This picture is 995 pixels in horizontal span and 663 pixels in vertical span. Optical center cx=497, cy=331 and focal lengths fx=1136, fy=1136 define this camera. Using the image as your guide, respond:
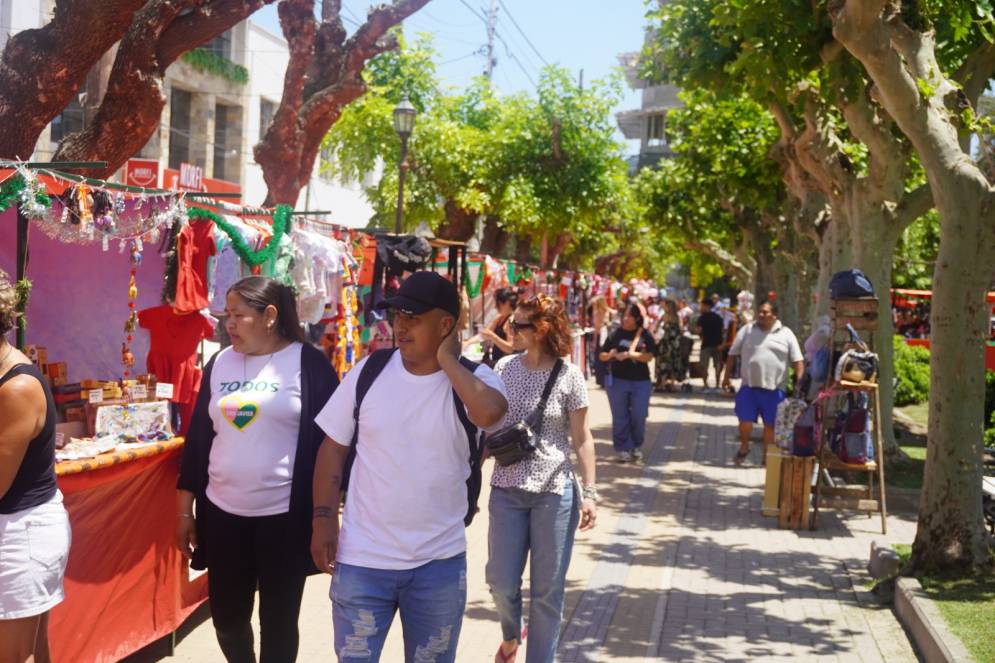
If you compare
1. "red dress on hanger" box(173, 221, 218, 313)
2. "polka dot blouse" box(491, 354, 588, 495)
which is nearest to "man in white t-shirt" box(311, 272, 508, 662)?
"polka dot blouse" box(491, 354, 588, 495)

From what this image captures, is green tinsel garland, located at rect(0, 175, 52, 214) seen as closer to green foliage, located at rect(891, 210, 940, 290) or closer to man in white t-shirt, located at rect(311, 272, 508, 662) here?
man in white t-shirt, located at rect(311, 272, 508, 662)

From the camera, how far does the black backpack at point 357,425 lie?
12.6ft

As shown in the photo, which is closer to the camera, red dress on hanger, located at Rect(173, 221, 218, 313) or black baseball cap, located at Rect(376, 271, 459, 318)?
black baseball cap, located at Rect(376, 271, 459, 318)

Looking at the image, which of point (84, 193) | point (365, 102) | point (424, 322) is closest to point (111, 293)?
point (84, 193)

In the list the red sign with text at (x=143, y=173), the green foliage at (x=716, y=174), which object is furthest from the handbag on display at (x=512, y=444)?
the red sign with text at (x=143, y=173)

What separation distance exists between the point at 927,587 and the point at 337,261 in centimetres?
485

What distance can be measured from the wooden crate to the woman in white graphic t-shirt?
20.8ft

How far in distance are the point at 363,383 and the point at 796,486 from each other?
6903 mm

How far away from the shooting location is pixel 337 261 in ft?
29.2

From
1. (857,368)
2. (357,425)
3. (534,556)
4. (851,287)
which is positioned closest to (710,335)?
(851,287)

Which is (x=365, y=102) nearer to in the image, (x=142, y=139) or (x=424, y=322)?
(x=142, y=139)

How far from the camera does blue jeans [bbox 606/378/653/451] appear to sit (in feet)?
40.7

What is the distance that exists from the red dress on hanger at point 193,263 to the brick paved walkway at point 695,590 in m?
1.95

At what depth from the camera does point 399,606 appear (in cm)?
381
